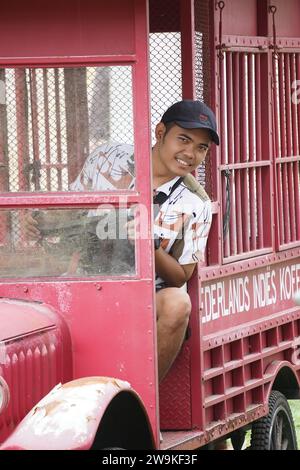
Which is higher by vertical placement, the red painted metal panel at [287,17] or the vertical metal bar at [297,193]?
the red painted metal panel at [287,17]

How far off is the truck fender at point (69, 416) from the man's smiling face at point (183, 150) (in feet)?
4.40

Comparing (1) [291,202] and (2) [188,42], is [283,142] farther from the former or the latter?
(2) [188,42]

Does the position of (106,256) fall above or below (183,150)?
below

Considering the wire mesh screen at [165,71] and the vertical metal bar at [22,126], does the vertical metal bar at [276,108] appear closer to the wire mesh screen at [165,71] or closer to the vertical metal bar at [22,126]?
the wire mesh screen at [165,71]

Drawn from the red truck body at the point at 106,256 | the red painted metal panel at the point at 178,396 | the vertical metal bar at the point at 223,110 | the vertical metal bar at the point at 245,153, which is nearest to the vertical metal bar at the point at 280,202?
the vertical metal bar at the point at 245,153

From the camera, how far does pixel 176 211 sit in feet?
20.0

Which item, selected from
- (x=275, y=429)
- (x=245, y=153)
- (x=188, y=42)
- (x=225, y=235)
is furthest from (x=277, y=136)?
(x=275, y=429)

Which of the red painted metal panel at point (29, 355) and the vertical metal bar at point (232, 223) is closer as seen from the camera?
the red painted metal panel at point (29, 355)

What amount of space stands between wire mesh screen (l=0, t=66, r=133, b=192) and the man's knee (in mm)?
750

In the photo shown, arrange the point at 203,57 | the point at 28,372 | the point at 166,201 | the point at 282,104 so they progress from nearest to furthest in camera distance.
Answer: the point at 28,372 → the point at 166,201 → the point at 203,57 → the point at 282,104

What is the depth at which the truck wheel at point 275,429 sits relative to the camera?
23.4 feet

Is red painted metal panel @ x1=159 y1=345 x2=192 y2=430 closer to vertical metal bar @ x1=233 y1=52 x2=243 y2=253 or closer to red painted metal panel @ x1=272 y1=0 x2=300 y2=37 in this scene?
vertical metal bar @ x1=233 y1=52 x2=243 y2=253

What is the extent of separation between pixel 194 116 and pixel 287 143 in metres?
1.62

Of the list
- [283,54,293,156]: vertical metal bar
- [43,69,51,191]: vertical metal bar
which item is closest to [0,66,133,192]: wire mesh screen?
[43,69,51,191]: vertical metal bar
